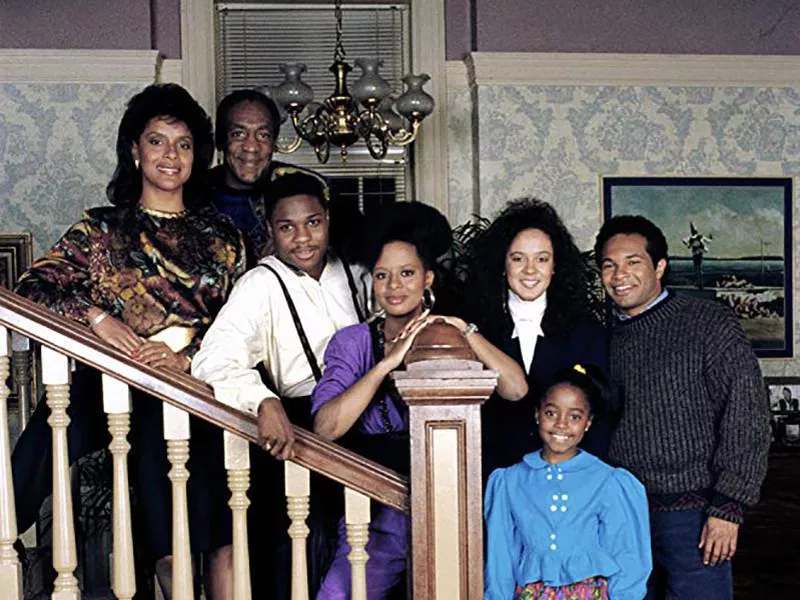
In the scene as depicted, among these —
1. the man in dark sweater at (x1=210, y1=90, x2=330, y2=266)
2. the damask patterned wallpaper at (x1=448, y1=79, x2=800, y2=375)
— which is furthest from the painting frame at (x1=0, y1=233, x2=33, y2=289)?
the man in dark sweater at (x1=210, y1=90, x2=330, y2=266)

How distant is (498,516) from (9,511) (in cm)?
119

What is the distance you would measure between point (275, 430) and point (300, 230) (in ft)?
2.43

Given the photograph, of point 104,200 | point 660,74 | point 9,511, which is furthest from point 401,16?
point 9,511

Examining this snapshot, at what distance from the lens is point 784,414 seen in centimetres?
659

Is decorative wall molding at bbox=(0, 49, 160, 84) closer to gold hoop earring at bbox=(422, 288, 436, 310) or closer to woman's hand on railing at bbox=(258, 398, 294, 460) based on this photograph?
gold hoop earring at bbox=(422, 288, 436, 310)

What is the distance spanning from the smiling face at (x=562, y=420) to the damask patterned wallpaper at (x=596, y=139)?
11.3 feet

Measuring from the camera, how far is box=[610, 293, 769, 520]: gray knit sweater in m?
3.29

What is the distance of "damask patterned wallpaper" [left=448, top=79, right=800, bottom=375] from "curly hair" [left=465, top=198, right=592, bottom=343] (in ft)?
10.3

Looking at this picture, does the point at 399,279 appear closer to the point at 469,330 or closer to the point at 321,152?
the point at 469,330

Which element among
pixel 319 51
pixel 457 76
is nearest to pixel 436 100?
pixel 457 76

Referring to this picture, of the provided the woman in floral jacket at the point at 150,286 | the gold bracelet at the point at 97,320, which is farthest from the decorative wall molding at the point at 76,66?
the gold bracelet at the point at 97,320

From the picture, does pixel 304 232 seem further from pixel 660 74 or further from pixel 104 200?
pixel 660 74

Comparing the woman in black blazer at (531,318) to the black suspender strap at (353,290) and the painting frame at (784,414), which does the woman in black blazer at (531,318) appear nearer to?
the black suspender strap at (353,290)

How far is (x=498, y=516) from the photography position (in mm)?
3180
